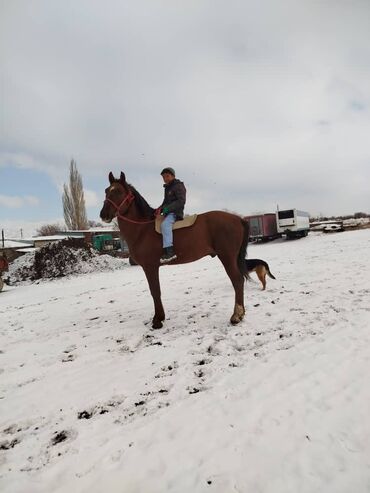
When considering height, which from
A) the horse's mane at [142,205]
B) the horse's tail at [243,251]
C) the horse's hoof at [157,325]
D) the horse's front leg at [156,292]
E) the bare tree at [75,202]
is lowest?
the horse's hoof at [157,325]

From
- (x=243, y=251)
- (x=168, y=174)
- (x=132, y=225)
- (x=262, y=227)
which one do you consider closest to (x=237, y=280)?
(x=243, y=251)

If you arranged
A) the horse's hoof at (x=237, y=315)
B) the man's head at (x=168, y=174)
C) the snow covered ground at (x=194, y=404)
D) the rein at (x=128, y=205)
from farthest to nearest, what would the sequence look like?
the man's head at (x=168, y=174) → the rein at (x=128, y=205) → the horse's hoof at (x=237, y=315) → the snow covered ground at (x=194, y=404)

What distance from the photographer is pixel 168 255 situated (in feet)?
17.2

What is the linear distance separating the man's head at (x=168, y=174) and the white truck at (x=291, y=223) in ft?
74.3

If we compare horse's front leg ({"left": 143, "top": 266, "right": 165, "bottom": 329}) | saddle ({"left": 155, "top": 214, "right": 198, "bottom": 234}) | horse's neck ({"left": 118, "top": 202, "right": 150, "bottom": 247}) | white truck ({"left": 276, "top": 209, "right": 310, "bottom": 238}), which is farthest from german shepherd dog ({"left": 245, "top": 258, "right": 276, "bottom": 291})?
white truck ({"left": 276, "top": 209, "right": 310, "bottom": 238})

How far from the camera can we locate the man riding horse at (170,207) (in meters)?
5.14

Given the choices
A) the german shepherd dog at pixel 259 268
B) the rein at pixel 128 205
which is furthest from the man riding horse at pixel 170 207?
the german shepherd dog at pixel 259 268

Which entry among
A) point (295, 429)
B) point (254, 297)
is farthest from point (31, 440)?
point (254, 297)

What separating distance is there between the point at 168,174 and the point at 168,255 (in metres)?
1.60

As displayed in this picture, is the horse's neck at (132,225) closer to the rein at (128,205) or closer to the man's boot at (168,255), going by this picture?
the rein at (128,205)

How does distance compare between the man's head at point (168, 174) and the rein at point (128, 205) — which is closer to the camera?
the rein at point (128, 205)

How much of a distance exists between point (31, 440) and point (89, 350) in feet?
6.21

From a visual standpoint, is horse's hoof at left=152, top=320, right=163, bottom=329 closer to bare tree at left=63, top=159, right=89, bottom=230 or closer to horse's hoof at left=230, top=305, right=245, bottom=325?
horse's hoof at left=230, top=305, right=245, bottom=325

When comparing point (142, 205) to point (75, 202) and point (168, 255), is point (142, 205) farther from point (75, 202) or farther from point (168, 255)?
point (75, 202)
